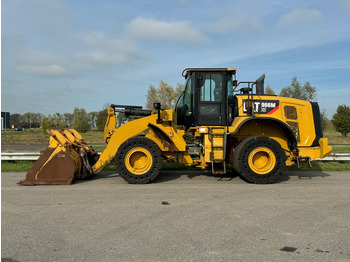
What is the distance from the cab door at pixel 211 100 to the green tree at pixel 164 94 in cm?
2419

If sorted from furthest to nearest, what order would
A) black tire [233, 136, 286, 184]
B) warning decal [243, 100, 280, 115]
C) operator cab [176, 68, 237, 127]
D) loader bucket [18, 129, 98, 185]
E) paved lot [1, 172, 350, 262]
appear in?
operator cab [176, 68, 237, 127] → warning decal [243, 100, 280, 115] → black tire [233, 136, 286, 184] → loader bucket [18, 129, 98, 185] → paved lot [1, 172, 350, 262]

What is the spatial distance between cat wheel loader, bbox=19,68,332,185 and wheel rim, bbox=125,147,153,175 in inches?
0.9

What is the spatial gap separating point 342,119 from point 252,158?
33.0 metres

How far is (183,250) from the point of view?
3.31 metres

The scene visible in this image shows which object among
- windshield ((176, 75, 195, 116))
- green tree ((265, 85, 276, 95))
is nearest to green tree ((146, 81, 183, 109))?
green tree ((265, 85, 276, 95))

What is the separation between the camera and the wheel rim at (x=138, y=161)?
714 centimetres

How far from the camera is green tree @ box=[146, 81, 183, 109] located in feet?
106

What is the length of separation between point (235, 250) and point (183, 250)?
0.58 metres

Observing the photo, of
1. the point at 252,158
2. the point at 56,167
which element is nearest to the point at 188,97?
the point at 252,158

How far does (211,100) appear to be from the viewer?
25.0 ft

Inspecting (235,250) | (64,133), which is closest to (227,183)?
(235,250)

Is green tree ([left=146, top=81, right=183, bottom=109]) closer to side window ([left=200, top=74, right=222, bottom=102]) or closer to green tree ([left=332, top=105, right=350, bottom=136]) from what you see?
green tree ([left=332, top=105, right=350, bottom=136])

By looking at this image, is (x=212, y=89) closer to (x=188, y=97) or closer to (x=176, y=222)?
(x=188, y=97)

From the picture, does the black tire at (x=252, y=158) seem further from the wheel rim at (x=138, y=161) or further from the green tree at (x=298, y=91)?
the green tree at (x=298, y=91)
